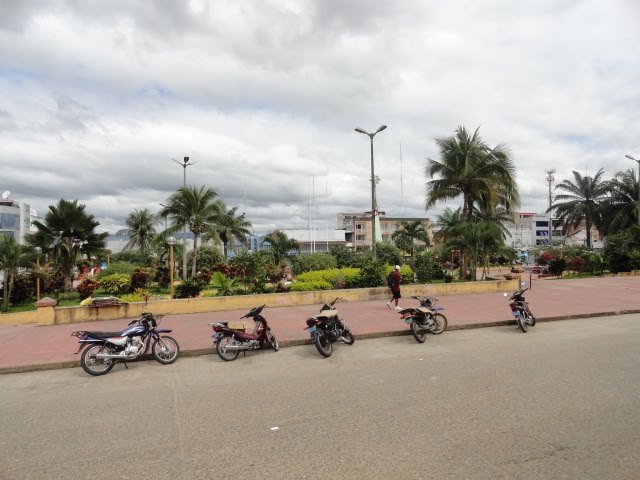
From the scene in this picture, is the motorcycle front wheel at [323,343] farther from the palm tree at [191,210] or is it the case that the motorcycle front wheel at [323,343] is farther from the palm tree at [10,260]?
the palm tree at [191,210]

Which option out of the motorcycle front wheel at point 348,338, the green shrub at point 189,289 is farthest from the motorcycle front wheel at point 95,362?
the green shrub at point 189,289

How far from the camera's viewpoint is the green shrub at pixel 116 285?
1977cm

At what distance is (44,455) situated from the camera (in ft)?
14.4

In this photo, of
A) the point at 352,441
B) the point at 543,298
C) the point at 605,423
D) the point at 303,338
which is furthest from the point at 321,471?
the point at 543,298

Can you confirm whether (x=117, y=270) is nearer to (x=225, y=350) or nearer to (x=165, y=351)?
(x=165, y=351)

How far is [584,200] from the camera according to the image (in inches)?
1646

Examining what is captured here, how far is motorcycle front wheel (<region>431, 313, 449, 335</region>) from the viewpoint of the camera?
1075cm

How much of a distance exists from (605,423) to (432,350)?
4.27 meters

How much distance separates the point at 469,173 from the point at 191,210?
16716 mm

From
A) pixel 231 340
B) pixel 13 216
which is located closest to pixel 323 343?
pixel 231 340

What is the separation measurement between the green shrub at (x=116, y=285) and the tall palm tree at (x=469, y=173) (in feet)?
55.3

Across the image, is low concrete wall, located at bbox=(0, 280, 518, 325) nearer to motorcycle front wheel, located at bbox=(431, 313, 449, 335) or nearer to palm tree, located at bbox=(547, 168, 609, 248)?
motorcycle front wheel, located at bbox=(431, 313, 449, 335)

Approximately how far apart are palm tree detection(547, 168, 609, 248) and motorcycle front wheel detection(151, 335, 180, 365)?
42.6 metres

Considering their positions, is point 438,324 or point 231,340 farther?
point 438,324
